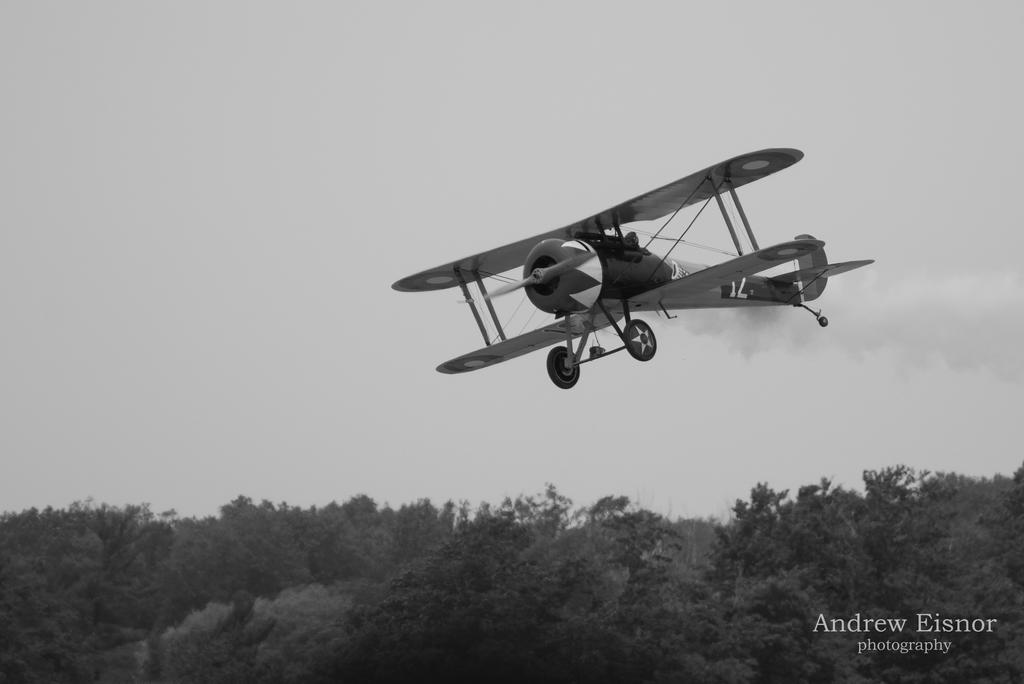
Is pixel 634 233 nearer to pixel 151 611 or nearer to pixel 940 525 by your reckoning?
pixel 940 525

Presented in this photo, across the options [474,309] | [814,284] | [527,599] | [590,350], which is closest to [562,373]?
[590,350]

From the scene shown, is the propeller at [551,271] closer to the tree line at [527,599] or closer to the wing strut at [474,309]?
the wing strut at [474,309]

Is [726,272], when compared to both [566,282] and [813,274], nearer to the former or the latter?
[566,282]

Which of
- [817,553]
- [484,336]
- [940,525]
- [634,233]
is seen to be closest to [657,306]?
[634,233]

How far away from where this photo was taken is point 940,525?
59875 millimetres

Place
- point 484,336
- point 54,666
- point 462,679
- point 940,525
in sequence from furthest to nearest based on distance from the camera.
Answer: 1. point 940,525
2. point 54,666
3. point 462,679
4. point 484,336

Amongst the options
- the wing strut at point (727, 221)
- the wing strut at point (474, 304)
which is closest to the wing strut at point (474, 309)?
the wing strut at point (474, 304)

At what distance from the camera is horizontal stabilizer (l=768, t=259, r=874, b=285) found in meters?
21.9

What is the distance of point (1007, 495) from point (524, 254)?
47.5 m

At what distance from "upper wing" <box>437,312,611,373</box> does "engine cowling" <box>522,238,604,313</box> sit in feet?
1.60

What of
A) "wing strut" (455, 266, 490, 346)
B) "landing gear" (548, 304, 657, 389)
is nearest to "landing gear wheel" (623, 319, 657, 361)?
"landing gear" (548, 304, 657, 389)

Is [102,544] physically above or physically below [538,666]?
above

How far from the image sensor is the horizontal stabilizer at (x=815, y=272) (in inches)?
861

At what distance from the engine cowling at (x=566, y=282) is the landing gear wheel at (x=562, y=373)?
1130 mm
